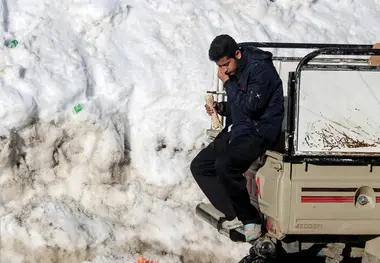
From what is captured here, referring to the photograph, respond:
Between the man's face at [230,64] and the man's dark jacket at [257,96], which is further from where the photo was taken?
the man's face at [230,64]

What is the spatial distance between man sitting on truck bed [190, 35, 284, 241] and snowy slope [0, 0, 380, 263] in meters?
1.73

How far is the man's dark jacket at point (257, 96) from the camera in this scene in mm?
5949

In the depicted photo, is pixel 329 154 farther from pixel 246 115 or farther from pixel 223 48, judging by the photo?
pixel 223 48

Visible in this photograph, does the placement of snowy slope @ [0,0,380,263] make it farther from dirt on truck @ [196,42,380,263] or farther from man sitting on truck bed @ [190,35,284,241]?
dirt on truck @ [196,42,380,263]

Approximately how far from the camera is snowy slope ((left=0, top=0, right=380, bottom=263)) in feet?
25.0

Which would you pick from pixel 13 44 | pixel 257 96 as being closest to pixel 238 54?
pixel 257 96

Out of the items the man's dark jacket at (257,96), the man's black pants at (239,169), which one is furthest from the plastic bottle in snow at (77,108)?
the man's dark jacket at (257,96)

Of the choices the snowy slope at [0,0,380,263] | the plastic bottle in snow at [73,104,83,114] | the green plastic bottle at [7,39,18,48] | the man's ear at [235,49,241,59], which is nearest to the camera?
the man's ear at [235,49,241,59]

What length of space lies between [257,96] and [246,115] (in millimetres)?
280

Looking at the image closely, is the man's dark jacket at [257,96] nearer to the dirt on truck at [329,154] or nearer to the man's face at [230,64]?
the man's face at [230,64]

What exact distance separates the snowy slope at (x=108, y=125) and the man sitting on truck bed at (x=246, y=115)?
1.73 m

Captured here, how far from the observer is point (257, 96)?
19.4 feet

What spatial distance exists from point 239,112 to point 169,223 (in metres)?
2.16

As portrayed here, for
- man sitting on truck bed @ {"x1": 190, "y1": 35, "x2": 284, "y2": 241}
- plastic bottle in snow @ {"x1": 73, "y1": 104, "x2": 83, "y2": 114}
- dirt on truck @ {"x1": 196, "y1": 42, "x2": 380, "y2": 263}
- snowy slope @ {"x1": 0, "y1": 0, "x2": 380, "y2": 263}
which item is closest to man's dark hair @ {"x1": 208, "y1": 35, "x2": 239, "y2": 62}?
man sitting on truck bed @ {"x1": 190, "y1": 35, "x2": 284, "y2": 241}
